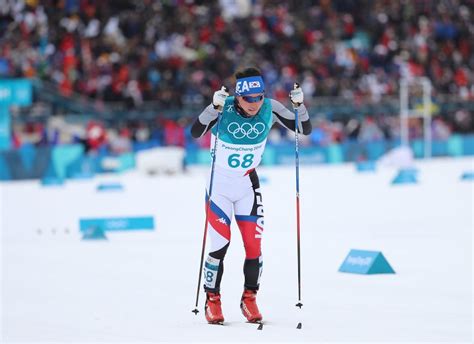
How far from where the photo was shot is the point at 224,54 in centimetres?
3731

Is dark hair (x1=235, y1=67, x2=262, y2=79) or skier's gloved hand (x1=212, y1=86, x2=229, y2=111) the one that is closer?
skier's gloved hand (x1=212, y1=86, x2=229, y2=111)

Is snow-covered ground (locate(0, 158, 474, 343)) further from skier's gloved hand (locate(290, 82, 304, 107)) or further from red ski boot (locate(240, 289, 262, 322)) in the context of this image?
skier's gloved hand (locate(290, 82, 304, 107))

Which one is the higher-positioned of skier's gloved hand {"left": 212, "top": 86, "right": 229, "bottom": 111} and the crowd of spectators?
the crowd of spectators

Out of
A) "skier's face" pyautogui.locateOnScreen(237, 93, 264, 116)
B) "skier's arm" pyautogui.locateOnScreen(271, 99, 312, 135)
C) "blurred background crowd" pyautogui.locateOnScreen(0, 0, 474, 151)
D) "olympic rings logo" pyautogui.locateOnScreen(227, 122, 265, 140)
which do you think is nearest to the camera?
"skier's face" pyautogui.locateOnScreen(237, 93, 264, 116)

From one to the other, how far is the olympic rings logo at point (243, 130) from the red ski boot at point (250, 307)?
51.0 inches

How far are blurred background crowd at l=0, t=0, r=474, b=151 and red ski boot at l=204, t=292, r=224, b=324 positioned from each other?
2374cm

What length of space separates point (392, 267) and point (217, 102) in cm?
426

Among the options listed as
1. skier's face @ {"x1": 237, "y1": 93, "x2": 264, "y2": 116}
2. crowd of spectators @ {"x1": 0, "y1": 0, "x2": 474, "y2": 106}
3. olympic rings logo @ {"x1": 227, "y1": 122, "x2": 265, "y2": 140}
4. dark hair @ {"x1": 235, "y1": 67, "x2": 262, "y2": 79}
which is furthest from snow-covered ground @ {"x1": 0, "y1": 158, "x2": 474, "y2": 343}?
crowd of spectators @ {"x1": 0, "y1": 0, "x2": 474, "y2": 106}

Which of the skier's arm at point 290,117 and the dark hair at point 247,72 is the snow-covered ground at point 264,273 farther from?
the dark hair at point 247,72

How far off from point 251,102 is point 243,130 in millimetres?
264

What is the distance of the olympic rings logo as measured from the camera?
876cm

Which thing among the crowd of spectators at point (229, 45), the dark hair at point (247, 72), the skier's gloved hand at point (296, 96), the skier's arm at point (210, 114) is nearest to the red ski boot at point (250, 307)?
the skier's arm at point (210, 114)

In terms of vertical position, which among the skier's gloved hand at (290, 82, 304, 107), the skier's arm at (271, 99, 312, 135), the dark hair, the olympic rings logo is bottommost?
the olympic rings logo

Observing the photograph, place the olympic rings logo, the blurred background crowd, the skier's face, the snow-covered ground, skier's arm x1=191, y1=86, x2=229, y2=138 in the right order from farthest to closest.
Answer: the blurred background crowd, the olympic rings logo, the skier's face, skier's arm x1=191, y1=86, x2=229, y2=138, the snow-covered ground
